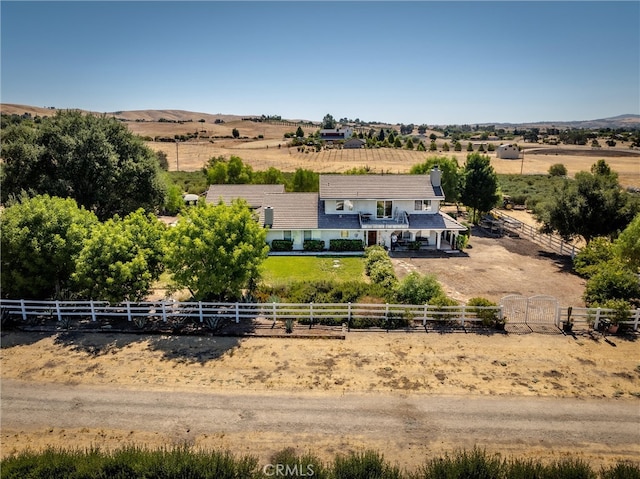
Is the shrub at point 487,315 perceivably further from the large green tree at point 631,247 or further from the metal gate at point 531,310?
the large green tree at point 631,247

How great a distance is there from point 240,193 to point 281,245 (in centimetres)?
960

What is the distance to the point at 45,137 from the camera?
34.4 m

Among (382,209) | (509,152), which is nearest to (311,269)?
(382,209)

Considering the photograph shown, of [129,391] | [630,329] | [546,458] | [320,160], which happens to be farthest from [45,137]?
[320,160]

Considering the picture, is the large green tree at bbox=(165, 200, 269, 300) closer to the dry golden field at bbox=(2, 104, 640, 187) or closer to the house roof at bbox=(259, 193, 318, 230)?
the house roof at bbox=(259, 193, 318, 230)

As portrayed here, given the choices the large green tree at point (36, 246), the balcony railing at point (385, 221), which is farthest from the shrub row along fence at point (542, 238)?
the large green tree at point (36, 246)

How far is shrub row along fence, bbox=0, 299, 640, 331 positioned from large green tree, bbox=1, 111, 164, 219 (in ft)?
44.7

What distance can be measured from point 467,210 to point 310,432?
4420 cm

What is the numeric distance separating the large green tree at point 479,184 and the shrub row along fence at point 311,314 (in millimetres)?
23997

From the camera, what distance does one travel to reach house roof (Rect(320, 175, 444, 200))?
38.2 m

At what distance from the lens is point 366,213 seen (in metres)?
38.5

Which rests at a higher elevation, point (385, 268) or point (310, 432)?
point (385, 268)

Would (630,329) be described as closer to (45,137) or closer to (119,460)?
(119,460)

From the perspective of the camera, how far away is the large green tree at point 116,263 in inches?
834
